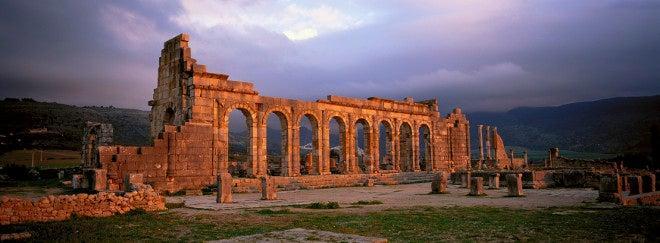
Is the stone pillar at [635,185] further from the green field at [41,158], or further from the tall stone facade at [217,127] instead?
the green field at [41,158]

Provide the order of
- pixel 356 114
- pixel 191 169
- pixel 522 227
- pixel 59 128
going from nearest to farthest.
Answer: pixel 522 227 → pixel 191 169 → pixel 356 114 → pixel 59 128

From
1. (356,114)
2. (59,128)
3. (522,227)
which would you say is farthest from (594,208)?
(59,128)

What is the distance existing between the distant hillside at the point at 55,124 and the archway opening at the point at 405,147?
43.0 m

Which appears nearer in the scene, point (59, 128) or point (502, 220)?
point (502, 220)

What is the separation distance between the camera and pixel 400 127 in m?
33.5

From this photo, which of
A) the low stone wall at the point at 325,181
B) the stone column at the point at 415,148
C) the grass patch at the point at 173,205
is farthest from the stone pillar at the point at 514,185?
the stone column at the point at 415,148

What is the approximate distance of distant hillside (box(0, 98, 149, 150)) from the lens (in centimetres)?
5738

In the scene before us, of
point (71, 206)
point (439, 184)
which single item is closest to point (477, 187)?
point (439, 184)

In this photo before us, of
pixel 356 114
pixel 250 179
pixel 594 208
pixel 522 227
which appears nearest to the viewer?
pixel 522 227

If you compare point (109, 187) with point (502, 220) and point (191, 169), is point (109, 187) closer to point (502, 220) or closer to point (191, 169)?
point (191, 169)

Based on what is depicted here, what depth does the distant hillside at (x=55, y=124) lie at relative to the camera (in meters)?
57.4

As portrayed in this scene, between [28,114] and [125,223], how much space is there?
7680cm

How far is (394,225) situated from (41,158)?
142 ft

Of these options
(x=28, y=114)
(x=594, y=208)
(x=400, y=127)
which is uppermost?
(x=28, y=114)
